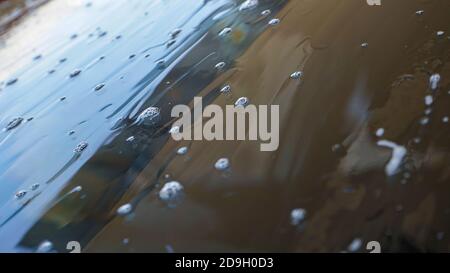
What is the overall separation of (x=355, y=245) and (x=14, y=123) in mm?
2024

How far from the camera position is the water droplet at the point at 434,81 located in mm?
1468

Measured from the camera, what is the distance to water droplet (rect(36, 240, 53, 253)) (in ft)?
4.68

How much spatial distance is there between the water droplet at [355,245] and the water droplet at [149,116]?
3.49 ft

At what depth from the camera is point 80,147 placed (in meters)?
1.87

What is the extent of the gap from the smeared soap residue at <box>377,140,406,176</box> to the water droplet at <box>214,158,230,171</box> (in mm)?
561

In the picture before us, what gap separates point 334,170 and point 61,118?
1.53 meters

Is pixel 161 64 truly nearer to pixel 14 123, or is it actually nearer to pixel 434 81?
pixel 14 123

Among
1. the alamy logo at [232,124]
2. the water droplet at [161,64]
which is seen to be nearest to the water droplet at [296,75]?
the alamy logo at [232,124]

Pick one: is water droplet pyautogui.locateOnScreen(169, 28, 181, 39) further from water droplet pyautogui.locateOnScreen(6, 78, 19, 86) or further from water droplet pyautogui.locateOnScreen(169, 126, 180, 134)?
water droplet pyautogui.locateOnScreen(6, 78, 19, 86)

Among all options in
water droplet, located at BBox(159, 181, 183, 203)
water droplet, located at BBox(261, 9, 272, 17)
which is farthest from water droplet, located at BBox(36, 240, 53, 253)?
water droplet, located at BBox(261, 9, 272, 17)

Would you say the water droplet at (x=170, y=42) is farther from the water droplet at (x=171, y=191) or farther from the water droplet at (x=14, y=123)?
the water droplet at (x=171, y=191)

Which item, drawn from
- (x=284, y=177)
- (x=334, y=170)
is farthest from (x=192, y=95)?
(x=334, y=170)

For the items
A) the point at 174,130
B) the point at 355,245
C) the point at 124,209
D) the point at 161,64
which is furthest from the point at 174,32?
the point at 355,245
